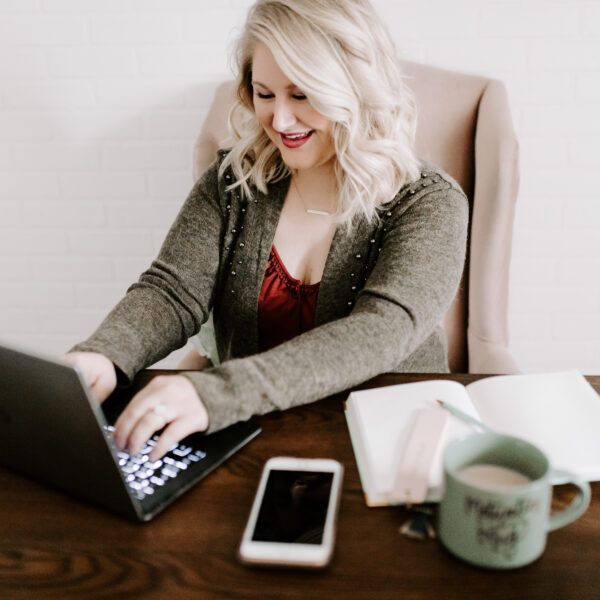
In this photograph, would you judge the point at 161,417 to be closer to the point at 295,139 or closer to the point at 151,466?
the point at 151,466

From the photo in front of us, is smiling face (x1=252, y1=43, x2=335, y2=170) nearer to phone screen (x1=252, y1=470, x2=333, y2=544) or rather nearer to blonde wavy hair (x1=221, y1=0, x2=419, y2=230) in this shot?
blonde wavy hair (x1=221, y1=0, x2=419, y2=230)

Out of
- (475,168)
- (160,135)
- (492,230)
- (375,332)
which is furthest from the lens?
(160,135)

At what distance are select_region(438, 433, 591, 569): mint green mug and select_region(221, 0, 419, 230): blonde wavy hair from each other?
59 centimetres

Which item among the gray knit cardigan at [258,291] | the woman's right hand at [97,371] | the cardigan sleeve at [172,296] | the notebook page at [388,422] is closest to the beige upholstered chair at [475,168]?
the gray knit cardigan at [258,291]

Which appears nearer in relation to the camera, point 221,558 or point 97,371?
point 221,558

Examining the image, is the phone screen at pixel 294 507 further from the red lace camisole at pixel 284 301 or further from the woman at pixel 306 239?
the red lace camisole at pixel 284 301

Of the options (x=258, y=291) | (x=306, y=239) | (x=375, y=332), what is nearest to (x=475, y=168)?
(x=306, y=239)

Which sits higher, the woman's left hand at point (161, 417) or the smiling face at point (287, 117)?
the smiling face at point (287, 117)

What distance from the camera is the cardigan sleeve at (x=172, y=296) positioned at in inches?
36.9

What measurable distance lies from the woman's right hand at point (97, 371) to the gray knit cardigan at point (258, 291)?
0.02 metres

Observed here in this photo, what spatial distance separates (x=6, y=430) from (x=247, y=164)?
0.71 metres

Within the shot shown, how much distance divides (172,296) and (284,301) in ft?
0.66

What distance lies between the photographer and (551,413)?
0.78m

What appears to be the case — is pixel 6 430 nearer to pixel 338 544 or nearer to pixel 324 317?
pixel 338 544
